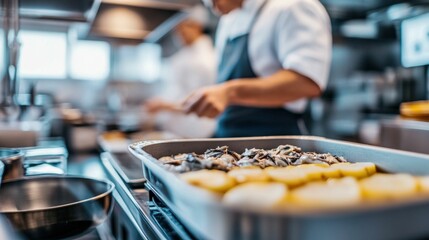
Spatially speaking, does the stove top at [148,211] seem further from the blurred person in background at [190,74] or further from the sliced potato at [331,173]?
the blurred person in background at [190,74]

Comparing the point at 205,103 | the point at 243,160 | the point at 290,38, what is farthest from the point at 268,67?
the point at 243,160

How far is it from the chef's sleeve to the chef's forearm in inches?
1.1

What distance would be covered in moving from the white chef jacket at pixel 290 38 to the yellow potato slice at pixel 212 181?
0.86m

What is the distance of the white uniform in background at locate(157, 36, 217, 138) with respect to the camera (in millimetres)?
2994

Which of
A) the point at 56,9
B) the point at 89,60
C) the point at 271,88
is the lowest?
the point at 271,88

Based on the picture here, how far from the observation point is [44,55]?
467 centimetres

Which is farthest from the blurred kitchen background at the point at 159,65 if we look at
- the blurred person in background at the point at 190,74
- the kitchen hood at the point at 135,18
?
the blurred person in background at the point at 190,74

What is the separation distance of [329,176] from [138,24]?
6.71ft

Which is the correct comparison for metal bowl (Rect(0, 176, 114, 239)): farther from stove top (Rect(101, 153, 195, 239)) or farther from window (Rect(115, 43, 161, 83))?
window (Rect(115, 43, 161, 83))

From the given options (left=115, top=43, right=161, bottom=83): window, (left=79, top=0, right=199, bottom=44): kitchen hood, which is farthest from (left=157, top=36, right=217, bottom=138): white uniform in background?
(left=115, top=43, right=161, bottom=83): window

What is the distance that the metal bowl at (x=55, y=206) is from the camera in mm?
552

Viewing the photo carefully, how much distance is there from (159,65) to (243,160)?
461 centimetres

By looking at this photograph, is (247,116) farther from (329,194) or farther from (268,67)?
(329,194)

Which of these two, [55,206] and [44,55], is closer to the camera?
[55,206]
